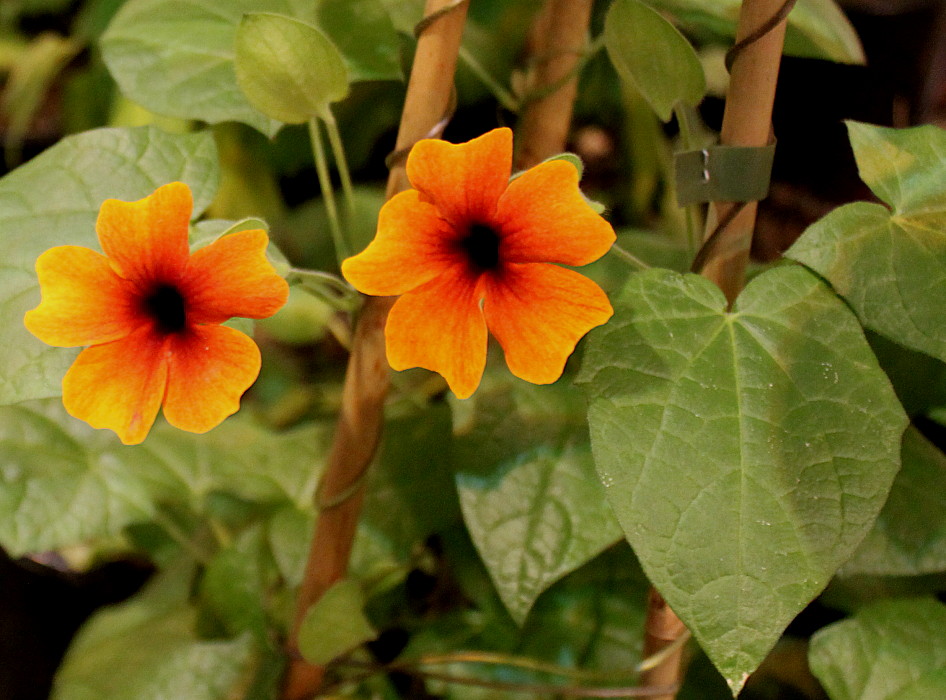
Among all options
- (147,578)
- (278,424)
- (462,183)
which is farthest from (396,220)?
(147,578)

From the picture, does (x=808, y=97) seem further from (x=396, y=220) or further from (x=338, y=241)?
(x=396, y=220)

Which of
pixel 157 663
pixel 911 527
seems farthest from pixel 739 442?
pixel 157 663

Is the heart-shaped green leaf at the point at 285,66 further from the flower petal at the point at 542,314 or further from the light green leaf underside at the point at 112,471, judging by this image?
the light green leaf underside at the point at 112,471

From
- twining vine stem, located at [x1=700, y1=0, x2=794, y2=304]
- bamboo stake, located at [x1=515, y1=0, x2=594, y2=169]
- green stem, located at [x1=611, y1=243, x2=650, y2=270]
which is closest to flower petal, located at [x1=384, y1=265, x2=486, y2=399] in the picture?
green stem, located at [x1=611, y1=243, x2=650, y2=270]

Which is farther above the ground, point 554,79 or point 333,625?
point 554,79

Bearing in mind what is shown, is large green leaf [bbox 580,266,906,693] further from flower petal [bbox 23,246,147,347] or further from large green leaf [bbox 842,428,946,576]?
flower petal [bbox 23,246,147,347]

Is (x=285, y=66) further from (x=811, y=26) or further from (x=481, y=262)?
(x=811, y=26)
